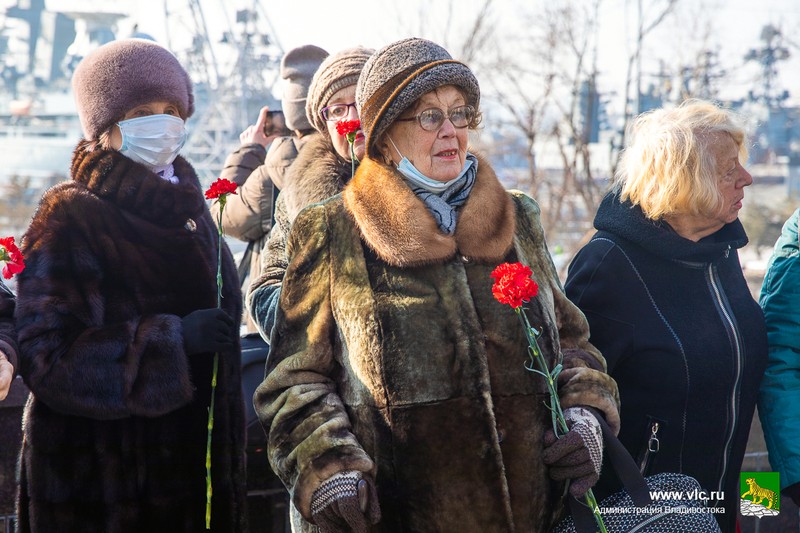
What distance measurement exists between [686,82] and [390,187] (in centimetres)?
1504

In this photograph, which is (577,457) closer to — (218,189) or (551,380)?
(551,380)

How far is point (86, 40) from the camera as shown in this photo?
48.0m

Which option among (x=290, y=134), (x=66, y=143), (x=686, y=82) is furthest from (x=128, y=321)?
(x=66, y=143)

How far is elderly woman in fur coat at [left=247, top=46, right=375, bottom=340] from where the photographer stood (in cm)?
317

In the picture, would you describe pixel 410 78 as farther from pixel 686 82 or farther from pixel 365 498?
pixel 686 82

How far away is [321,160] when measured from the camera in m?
3.33

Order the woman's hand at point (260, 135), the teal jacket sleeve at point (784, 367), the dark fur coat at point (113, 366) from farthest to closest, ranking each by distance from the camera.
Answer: the woman's hand at point (260, 135)
the teal jacket sleeve at point (784, 367)
the dark fur coat at point (113, 366)

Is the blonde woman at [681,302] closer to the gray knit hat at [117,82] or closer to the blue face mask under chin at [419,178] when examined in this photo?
the blue face mask under chin at [419,178]

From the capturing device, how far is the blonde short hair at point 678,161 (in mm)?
3127

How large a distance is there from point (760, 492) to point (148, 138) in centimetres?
Answer: 254

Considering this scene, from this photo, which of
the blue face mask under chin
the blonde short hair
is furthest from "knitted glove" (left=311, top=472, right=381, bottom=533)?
the blonde short hair

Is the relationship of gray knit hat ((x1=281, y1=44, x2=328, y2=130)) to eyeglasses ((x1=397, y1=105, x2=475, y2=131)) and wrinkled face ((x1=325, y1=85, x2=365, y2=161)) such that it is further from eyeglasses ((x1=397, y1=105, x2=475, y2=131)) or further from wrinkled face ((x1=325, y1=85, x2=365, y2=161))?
eyeglasses ((x1=397, y1=105, x2=475, y2=131))

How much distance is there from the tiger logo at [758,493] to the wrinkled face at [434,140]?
1798 mm

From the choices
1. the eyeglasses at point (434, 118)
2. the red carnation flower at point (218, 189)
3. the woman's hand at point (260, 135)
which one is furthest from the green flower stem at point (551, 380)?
the woman's hand at point (260, 135)
